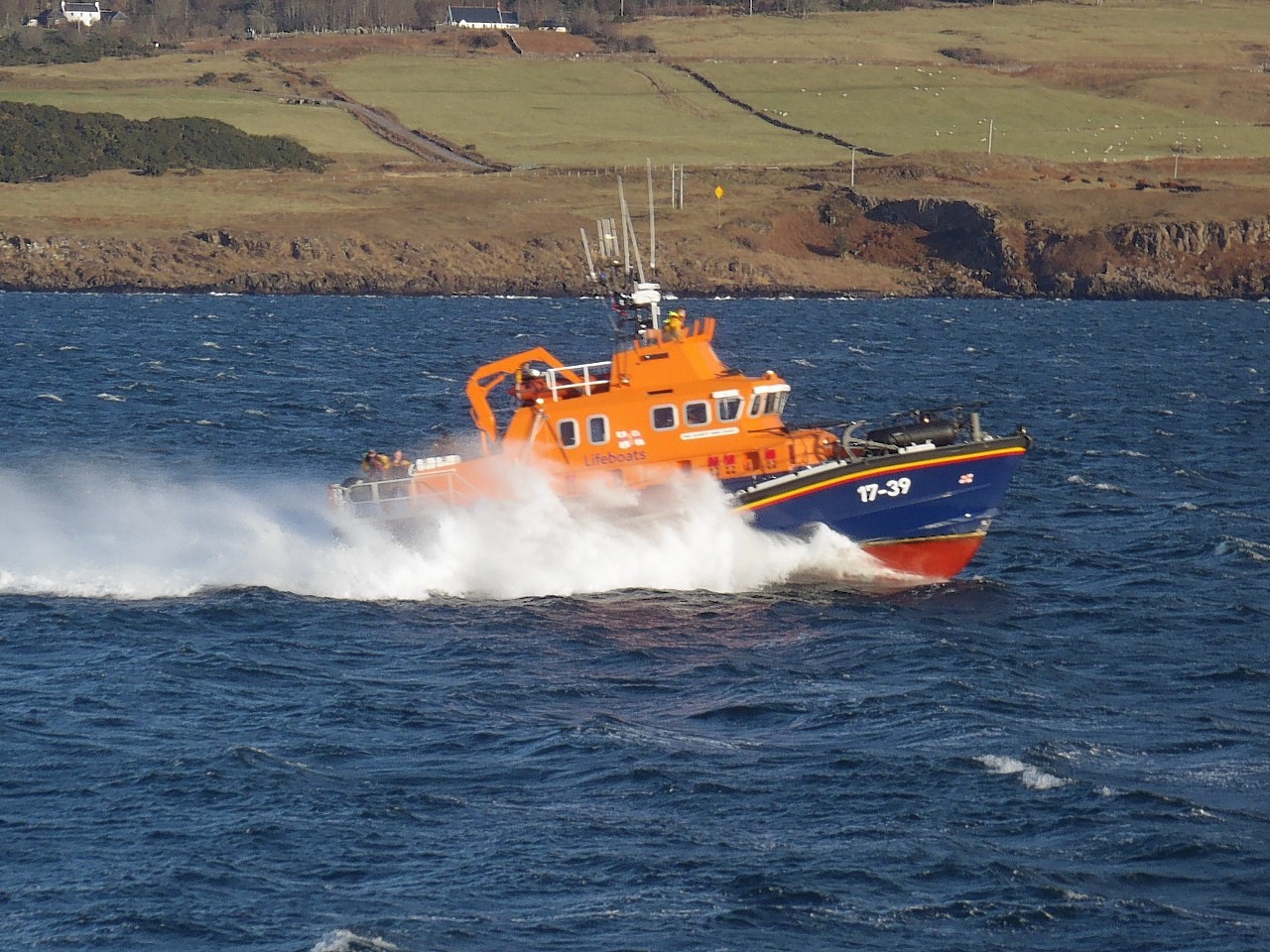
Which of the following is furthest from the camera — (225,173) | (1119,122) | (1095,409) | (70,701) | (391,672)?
(1119,122)

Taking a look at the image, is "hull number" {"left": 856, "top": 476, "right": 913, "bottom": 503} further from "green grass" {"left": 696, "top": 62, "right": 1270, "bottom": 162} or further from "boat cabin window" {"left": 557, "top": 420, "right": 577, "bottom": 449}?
"green grass" {"left": 696, "top": 62, "right": 1270, "bottom": 162}

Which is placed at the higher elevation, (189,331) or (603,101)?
(603,101)

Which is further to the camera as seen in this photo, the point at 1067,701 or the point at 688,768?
the point at 1067,701

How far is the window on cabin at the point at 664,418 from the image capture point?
103 feet

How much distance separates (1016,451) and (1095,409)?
25388mm

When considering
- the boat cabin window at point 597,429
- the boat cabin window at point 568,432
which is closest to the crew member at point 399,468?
the boat cabin window at point 568,432

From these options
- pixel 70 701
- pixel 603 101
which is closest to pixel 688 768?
pixel 70 701

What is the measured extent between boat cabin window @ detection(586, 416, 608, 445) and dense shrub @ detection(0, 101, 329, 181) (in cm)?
11214

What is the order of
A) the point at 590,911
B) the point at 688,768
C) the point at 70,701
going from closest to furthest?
the point at 590,911
the point at 688,768
the point at 70,701

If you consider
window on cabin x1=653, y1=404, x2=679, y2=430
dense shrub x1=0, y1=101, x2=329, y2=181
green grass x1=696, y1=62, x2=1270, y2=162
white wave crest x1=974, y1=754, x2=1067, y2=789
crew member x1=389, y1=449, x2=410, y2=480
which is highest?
green grass x1=696, y1=62, x2=1270, y2=162

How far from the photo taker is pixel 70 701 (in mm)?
24078

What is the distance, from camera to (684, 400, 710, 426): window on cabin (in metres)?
31.2

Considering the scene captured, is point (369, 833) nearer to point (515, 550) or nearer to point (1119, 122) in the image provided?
point (515, 550)

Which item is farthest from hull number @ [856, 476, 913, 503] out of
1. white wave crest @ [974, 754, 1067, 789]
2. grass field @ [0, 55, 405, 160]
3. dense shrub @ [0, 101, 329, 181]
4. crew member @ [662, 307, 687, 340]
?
grass field @ [0, 55, 405, 160]
